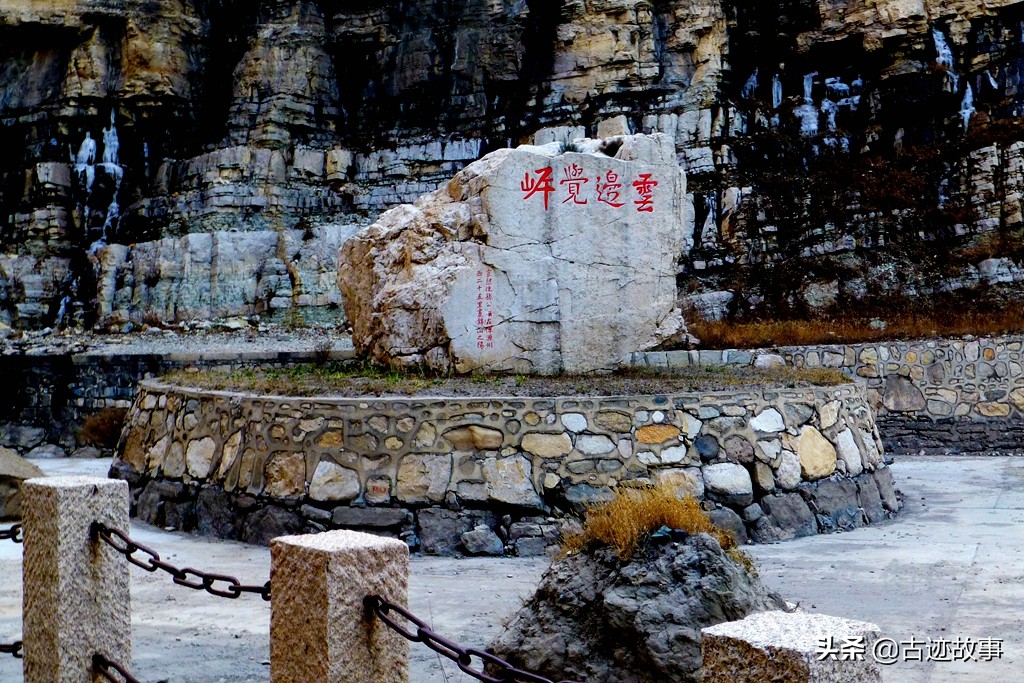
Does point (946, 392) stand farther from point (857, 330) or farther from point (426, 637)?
point (426, 637)

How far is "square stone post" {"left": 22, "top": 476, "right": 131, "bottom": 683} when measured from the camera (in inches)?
140

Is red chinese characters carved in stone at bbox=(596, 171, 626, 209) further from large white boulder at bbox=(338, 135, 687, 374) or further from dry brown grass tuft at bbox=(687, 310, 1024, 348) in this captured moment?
dry brown grass tuft at bbox=(687, 310, 1024, 348)

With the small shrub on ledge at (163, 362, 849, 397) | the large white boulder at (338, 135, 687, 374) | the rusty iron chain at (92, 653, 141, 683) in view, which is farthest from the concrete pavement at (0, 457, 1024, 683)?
the large white boulder at (338, 135, 687, 374)

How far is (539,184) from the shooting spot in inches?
345

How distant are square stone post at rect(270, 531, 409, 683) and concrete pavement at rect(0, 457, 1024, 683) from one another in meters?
1.21

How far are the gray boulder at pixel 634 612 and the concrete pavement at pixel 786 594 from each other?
52 cm

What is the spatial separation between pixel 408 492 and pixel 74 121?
73.8 ft

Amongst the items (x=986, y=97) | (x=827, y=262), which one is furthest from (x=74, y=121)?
(x=986, y=97)

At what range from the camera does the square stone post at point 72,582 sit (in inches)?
140

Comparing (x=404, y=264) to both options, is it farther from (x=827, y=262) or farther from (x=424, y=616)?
(x=827, y=262)

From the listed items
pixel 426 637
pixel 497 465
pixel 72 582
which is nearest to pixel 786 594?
pixel 497 465

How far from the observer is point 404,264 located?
9375 millimetres

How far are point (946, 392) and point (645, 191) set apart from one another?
6.30 m

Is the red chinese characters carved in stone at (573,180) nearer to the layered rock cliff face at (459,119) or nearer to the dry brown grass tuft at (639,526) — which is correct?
the dry brown grass tuft at (639,526)
